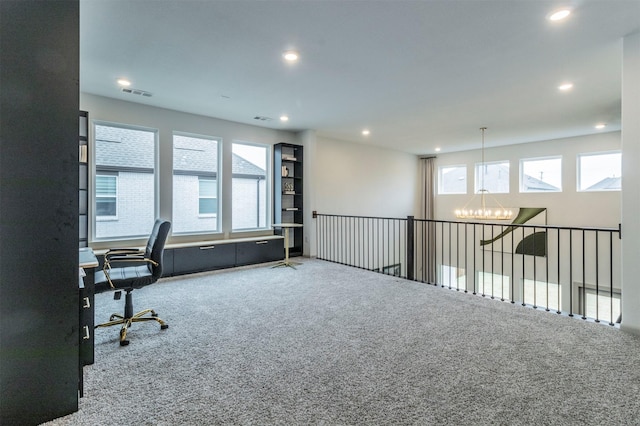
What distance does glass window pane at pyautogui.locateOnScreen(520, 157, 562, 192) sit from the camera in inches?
284

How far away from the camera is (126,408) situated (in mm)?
1770

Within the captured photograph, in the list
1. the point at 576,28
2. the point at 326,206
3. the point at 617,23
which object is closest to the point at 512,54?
the point at 576,28

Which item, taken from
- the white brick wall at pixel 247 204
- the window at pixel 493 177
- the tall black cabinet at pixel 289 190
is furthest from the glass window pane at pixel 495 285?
the white brick wall at pixel 247 204

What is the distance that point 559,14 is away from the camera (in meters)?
2.44

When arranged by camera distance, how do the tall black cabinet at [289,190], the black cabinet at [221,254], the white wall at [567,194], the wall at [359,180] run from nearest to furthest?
the black cabinet at [221,254], the tall black cabinet at [289,190], the white wall at [567,194], the wall at [359,180]

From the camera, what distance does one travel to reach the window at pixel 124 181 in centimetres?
459

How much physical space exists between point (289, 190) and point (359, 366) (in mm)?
4724

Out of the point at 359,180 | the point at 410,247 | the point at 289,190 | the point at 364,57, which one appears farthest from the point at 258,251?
the point at 364,57

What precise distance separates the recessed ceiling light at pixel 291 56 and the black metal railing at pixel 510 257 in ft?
9.92

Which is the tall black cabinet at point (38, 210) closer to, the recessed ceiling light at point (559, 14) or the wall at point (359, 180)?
the recessed ceiling light at point (559, 14)

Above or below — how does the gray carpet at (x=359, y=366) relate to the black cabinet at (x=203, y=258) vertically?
below

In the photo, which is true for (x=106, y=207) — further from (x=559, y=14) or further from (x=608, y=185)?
(x=608, y=185)

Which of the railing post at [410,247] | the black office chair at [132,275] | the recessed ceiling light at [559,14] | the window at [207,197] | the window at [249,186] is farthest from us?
the window at [249,186]

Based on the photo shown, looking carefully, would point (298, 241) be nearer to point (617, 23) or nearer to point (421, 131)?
point (421, 131)
